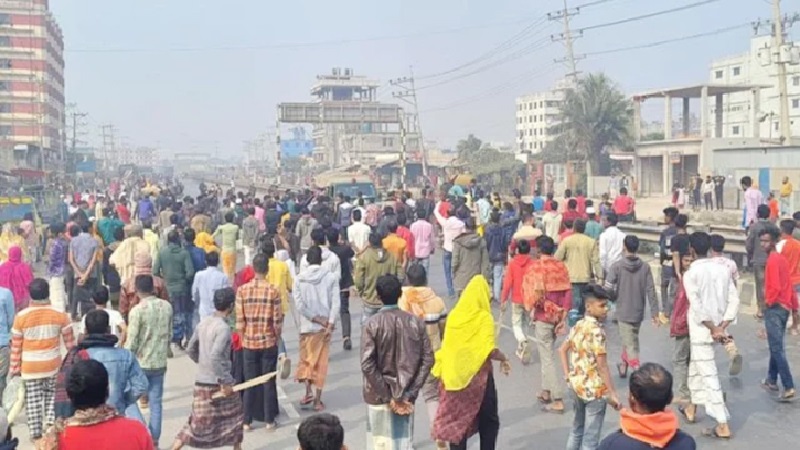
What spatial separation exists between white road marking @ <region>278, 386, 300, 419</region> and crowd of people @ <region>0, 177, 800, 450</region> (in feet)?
0.48

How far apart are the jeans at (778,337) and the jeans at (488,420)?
3.75 metres

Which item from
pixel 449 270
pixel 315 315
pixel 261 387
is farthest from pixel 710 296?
pixel 449 270

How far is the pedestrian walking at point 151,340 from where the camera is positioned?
23.2 ft

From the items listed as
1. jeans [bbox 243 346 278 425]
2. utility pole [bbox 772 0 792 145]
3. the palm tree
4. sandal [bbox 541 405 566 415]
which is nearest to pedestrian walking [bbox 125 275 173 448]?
jeans [bbox 243 346 278 425]

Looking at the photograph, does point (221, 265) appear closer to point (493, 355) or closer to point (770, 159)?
point (493, 355)

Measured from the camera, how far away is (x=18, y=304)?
961cm

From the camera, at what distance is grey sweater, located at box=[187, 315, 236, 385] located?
650cm

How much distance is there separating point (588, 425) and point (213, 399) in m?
2.97

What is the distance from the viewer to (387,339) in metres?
5.84

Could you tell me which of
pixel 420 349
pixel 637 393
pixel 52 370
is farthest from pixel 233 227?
pixel 637 393

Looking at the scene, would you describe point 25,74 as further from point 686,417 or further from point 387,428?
point 387,428

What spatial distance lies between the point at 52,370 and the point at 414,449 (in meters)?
3.20

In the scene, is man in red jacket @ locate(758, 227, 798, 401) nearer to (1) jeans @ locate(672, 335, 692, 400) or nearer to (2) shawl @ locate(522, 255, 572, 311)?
(1) jeans @ locate(672, 335, 692, 400)

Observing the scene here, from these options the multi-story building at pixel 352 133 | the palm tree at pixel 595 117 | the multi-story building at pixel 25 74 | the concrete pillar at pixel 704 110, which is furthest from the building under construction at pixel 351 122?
the multi-story building at pixel 25 74
